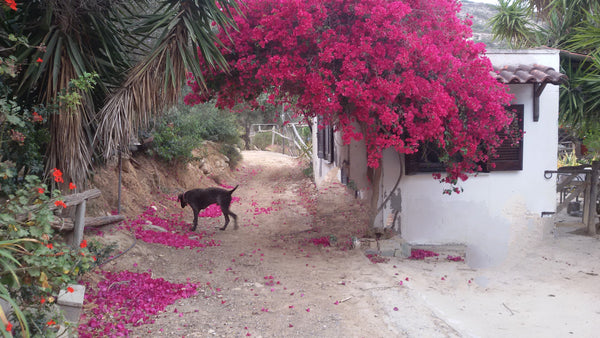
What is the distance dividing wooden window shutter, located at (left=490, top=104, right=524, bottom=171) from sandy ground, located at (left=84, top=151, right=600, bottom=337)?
5.26ft

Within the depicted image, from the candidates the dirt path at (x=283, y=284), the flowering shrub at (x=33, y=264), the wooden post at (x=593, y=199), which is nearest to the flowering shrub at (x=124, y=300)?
the dirt path at (x=283, y=284)

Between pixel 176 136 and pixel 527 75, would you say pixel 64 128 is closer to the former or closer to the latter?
pixel 176 136

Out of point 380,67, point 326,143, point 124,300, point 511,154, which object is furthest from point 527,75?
point 124,300

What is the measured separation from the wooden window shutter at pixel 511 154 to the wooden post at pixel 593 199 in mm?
1832

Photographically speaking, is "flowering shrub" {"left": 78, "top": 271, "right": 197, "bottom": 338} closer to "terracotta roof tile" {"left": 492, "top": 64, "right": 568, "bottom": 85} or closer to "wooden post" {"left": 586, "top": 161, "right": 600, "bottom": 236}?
"terracotta roof tile" {"left": 492, "top": 64, "right": 568, "bottom": 85}

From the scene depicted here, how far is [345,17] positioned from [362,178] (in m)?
3.72

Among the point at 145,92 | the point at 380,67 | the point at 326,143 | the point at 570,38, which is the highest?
the point at 570,38

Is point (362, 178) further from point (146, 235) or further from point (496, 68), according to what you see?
point (146, 235)

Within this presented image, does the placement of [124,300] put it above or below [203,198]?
below

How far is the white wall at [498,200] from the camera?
307 inches

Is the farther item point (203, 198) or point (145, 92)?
point (203, 198)

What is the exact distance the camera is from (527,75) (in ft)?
23.9

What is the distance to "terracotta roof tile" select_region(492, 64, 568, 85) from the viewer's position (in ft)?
23.3

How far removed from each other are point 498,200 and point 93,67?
6861mm
